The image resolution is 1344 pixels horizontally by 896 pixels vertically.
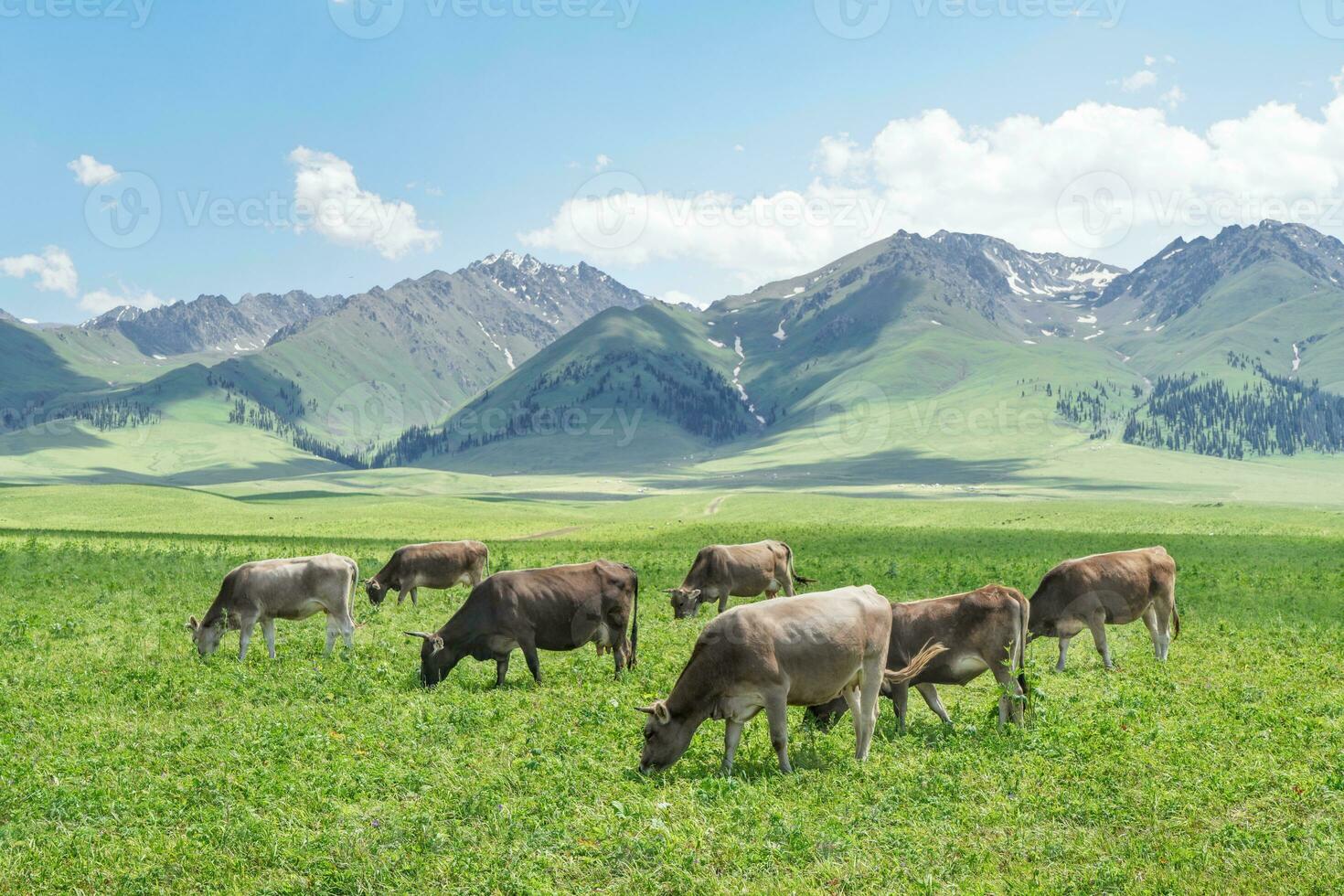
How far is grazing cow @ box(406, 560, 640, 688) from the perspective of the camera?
2036 cm

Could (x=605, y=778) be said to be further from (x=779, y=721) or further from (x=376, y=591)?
(x=376, y=591)

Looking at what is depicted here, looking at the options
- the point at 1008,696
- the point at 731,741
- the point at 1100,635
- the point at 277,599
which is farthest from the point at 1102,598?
the point at 277,599

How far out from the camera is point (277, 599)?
23328mm

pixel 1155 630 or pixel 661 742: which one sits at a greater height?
pixel 661 742

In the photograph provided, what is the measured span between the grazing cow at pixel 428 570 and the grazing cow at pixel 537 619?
451 inches

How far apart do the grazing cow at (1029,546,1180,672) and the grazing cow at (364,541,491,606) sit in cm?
1937

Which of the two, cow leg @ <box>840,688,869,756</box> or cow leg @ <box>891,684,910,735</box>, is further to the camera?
cow leg @ <box>891,684,910,735</box>

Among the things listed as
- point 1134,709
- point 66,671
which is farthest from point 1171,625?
point 66,671

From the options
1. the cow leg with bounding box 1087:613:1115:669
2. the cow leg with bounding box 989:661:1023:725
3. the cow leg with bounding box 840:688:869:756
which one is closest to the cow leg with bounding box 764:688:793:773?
the cow leg with bounding box 840:688:869:756

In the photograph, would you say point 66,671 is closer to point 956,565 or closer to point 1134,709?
point 1134,709

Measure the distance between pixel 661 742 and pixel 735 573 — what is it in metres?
16.7

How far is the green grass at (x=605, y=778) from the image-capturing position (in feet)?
34.8

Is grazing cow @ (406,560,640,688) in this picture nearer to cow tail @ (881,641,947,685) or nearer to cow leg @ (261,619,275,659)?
cow leg @ (261,619,275,659)

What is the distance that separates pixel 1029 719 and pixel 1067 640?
6805 mm
